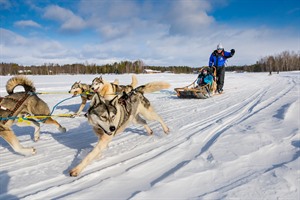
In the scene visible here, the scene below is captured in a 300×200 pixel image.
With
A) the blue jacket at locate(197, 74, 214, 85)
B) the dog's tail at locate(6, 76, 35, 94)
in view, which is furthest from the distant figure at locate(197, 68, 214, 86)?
the dog's tail at locate(6, 76, 35, 94)

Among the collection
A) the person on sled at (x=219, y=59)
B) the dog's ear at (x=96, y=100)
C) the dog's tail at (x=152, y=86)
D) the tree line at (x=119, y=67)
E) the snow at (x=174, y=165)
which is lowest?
the snow at (x=174, y=165)

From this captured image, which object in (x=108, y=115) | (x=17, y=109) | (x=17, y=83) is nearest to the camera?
(x=108, y=115)

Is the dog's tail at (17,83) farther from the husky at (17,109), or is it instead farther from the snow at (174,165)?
the snow at (174,165)

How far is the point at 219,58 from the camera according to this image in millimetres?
10820

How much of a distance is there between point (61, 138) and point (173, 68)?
10759 centimetres

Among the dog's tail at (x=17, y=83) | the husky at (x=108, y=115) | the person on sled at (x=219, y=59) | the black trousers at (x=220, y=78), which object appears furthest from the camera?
the person on sled at (x=219, y=59)

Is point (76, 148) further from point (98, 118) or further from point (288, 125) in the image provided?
point (288, 125)

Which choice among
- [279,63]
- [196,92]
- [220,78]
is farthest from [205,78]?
[279,63]

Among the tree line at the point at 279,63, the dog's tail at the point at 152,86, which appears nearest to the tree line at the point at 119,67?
the tree line at the point at 279,63

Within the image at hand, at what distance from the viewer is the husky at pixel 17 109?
136 inches

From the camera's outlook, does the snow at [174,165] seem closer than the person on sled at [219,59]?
Yes

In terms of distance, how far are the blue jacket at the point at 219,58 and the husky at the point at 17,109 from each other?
807cm

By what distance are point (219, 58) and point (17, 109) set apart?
890cm

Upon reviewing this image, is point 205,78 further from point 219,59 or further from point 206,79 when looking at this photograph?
point 219,59
